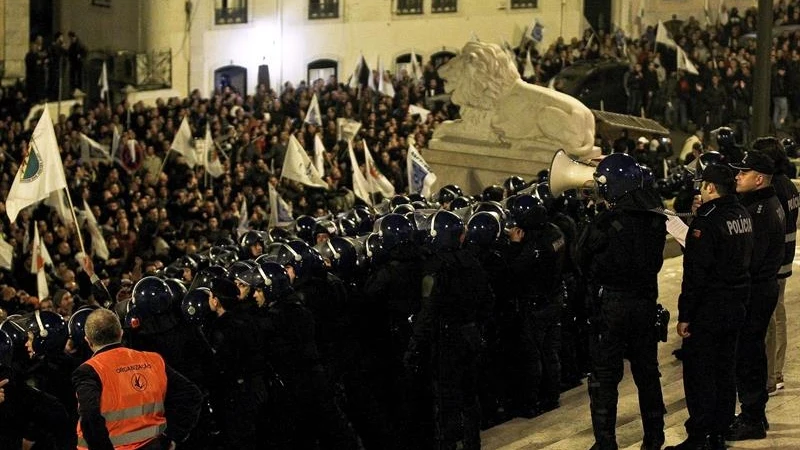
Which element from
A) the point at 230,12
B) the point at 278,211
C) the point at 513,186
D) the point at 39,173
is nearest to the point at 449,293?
the point at 513,186

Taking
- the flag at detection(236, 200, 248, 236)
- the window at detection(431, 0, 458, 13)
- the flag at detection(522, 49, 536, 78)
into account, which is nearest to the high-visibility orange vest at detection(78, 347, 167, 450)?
the flag at detection(236, 200, 248, 236)

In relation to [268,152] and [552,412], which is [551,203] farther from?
[268,152]

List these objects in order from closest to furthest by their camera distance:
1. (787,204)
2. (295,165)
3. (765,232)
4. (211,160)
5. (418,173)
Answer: (765,232) → (787,204) → (418,173) → (295,165) → (211,160)

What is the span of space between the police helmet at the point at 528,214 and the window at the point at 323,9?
3311cm

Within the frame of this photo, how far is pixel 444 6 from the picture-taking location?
144ft

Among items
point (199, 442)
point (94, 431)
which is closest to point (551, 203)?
point (199, 442)

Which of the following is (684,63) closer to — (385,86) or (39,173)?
(385,86)

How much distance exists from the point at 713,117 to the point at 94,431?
21.6m

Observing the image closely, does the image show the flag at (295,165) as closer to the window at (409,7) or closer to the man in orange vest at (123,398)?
the man in orange vest at (123,398)

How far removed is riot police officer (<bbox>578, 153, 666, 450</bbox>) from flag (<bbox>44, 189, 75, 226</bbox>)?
923cm

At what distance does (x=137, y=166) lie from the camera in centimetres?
2381

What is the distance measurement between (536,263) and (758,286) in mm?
2028

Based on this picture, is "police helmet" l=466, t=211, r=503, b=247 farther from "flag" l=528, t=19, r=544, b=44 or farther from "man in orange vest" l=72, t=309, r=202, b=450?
"flag" l=528, t=19, r=544, b=44

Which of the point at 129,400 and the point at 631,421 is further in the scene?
the point at 631,421
